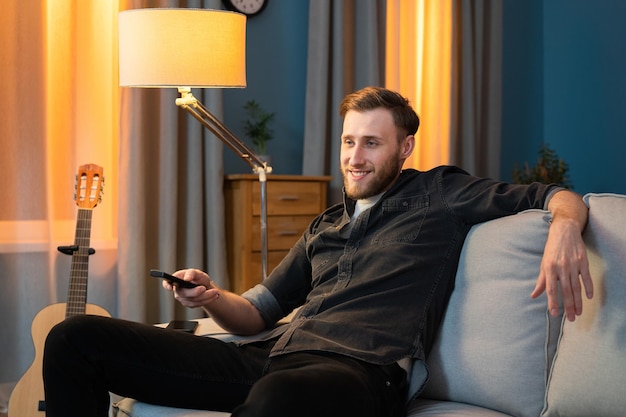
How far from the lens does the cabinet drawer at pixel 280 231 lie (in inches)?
158

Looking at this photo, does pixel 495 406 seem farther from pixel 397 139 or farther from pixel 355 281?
pixel 397 139

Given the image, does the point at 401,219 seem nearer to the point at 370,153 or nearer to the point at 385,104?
Result: the point at 370,153

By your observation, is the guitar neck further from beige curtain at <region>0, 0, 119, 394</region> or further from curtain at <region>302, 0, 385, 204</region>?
curtain at <region>302, 0, 385, 204</region>

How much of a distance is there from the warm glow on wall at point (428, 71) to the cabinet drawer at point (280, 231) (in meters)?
1.14

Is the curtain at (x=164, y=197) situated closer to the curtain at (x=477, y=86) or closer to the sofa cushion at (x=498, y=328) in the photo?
the curtain at (x=477, y=86)

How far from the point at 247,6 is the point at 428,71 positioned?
122cm

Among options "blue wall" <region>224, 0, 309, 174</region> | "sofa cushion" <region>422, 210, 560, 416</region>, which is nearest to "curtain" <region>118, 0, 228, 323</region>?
"blue wall" <region>224, 0, 309, 174</region>

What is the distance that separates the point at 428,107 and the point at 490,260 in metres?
3.12

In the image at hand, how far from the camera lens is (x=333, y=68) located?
15.1 ft

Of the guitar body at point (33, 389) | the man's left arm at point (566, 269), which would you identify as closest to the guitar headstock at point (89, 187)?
the guitar body at point (33, 389)

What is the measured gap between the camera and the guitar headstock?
3170 mm

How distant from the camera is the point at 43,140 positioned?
370 cm

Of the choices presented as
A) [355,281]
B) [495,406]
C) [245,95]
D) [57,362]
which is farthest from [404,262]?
[245,95]

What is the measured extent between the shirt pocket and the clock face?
2468mm
